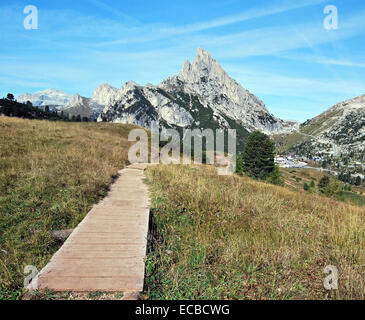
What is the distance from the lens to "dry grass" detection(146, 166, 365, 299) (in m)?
3.64

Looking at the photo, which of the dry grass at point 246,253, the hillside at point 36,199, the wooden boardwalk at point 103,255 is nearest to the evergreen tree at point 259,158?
the dry grass at point 246,253

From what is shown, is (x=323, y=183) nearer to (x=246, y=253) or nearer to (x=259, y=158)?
(x=259, y=158)

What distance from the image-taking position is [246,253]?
466cm

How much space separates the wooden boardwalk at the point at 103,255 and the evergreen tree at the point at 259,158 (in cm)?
5442

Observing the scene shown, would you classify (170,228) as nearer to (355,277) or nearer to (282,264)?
(282,264)

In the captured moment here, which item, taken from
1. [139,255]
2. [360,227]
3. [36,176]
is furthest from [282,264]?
[36,176]

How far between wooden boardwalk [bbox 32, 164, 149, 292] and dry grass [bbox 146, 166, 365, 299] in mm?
383

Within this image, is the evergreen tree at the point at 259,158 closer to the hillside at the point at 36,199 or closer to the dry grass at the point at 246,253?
the dry grass at the point at 246,253

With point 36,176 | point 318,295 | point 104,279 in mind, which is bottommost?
point 318,295

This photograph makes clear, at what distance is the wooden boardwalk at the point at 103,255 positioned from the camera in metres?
3.48

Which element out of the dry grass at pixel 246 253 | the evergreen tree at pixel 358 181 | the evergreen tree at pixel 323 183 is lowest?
the evergreen tree at pixel 358 181
